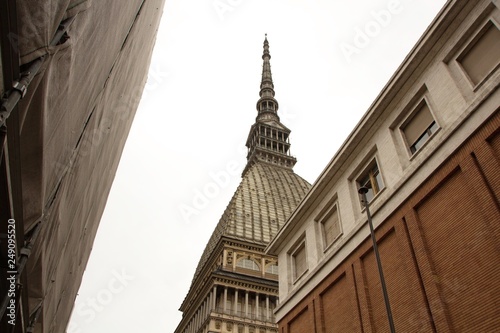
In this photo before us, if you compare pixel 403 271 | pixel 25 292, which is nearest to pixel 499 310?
pixel 403 271

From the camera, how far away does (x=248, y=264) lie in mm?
56406

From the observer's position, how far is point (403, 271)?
13.8m

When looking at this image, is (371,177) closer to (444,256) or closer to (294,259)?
(444,256)

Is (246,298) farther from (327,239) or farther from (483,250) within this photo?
(483,250)

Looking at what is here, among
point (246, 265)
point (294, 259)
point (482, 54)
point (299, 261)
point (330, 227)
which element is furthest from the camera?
point (246, 265)

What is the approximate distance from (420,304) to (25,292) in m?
11.0

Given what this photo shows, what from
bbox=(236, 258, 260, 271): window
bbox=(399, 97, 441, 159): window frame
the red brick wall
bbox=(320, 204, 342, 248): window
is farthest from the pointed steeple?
the red brick wall

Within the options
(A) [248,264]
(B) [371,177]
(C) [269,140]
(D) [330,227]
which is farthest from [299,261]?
(C) [269,140]

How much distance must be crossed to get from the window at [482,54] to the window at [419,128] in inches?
80.7

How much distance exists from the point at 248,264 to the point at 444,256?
46043mm

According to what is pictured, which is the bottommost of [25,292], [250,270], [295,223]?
[25,292]

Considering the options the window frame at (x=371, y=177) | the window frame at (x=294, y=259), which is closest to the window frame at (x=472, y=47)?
the window frame at (x=371, y=177)

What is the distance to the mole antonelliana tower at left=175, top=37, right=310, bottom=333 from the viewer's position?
165ft

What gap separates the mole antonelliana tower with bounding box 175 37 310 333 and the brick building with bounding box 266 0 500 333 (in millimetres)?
32707
